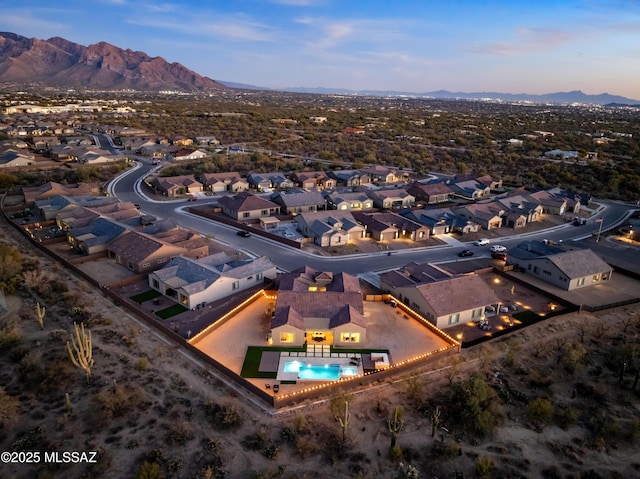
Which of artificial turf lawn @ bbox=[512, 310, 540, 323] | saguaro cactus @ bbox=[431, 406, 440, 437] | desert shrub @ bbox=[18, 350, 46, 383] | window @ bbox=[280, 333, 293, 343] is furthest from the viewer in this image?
artificial turf lawn @ bbox=[512, 310, 540, 323]

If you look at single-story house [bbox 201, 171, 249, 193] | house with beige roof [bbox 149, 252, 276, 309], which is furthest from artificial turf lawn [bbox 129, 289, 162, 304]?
single-story house [bbox 201, 171, 249, 193]

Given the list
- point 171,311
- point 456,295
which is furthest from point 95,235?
point 456,295

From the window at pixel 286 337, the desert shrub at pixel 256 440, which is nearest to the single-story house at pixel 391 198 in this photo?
the window at pixel 286 337

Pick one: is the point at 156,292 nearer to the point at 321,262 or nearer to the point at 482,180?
the point at 321,262

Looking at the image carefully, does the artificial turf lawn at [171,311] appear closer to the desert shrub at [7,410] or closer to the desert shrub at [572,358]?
the desert shrub at [7,410]

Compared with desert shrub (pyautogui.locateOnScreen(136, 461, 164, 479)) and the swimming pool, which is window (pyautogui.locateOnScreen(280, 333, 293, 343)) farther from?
desert shrub (pyautogui.locateOnScreen(136, 461, 164, 479))

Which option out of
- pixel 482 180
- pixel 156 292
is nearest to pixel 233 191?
pixel 156 292
